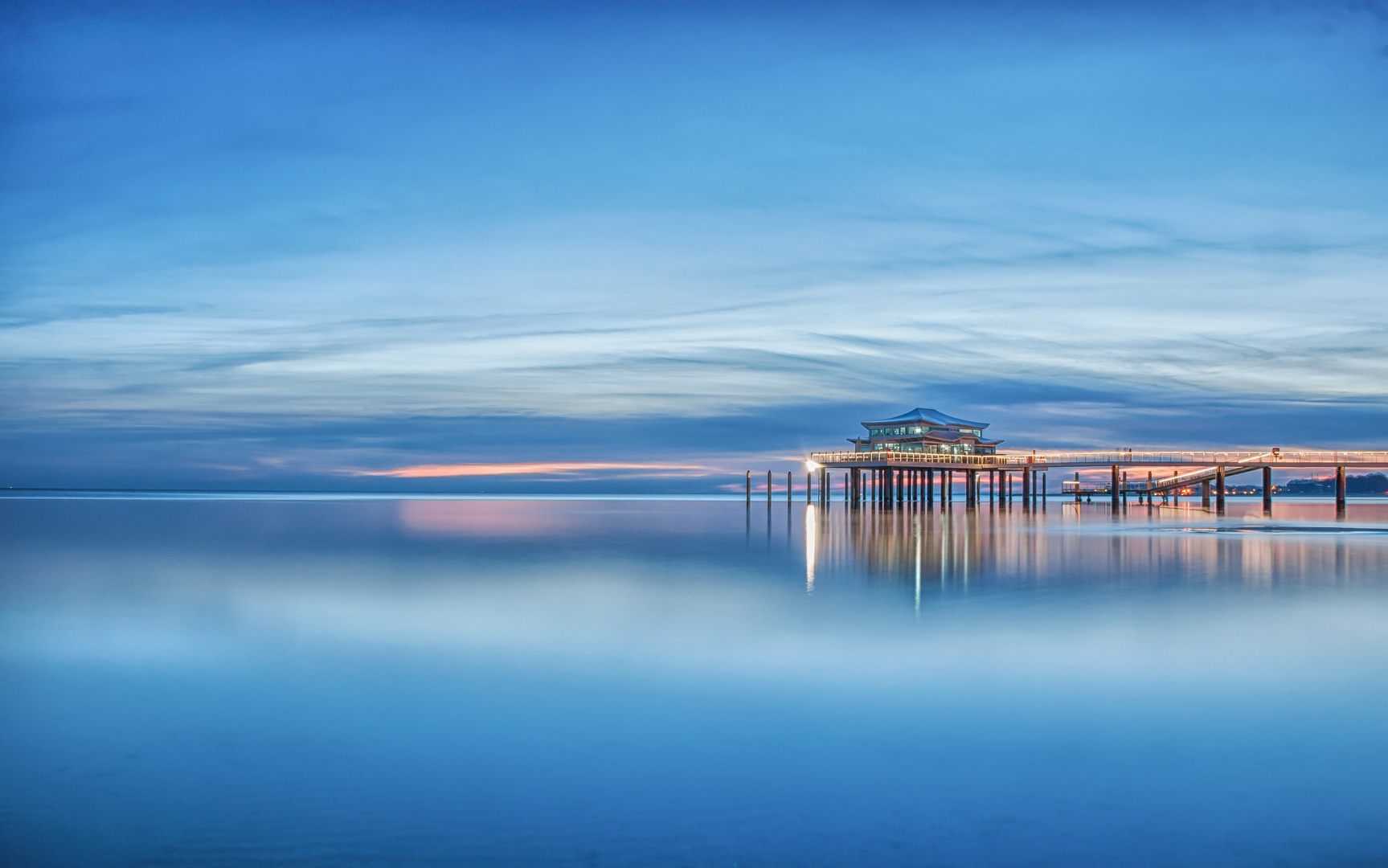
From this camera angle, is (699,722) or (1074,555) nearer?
(699,722)

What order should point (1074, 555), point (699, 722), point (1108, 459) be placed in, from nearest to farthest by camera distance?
point (699, 722), point (1074, 555), point (1108, 459)

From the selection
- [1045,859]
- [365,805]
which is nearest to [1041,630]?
[1045,859]

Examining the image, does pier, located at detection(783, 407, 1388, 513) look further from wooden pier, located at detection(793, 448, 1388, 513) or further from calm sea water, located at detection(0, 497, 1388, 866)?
calm sea water, located at detection(0, 497, 1388, 866)

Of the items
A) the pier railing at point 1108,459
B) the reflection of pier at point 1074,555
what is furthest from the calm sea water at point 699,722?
the pier railing at point 1108,459

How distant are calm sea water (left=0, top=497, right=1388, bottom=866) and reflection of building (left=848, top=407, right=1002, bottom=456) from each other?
41.1 metres

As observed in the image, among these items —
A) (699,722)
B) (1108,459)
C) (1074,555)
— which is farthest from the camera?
(1108,459)

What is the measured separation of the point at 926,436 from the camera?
196 feet

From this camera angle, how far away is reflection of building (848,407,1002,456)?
59594mm

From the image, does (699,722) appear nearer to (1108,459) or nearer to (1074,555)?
(1074,555)

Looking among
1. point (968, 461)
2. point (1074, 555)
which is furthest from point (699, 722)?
point (968, 461)

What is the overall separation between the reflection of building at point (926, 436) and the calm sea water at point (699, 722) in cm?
4110

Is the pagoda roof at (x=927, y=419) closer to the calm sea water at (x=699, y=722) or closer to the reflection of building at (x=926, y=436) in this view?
the reflection of building at (x=926, y=436)

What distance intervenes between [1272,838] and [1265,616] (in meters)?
9.54

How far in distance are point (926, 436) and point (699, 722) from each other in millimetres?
53643
